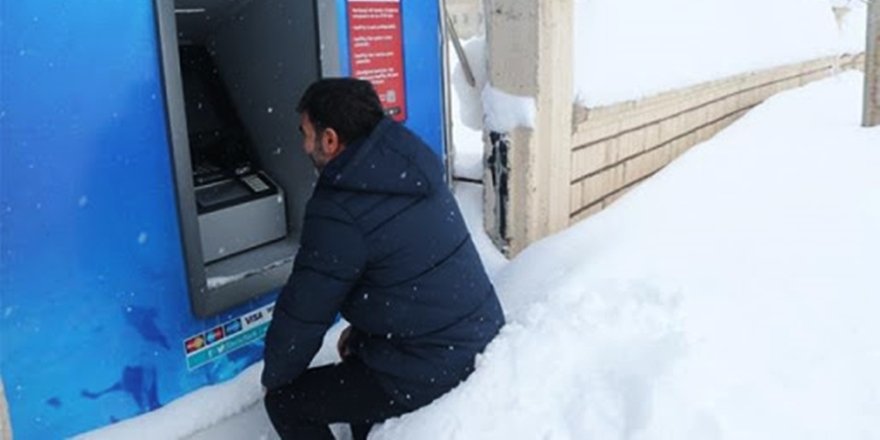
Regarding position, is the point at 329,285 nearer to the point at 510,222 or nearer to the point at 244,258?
the point at 244,258

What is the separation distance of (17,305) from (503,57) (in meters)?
2.32

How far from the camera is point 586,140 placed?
13.3ft

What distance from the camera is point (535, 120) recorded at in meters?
3.47

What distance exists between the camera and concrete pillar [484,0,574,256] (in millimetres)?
3449

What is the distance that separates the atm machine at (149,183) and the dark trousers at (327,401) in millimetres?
465

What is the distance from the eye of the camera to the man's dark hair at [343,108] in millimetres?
2109

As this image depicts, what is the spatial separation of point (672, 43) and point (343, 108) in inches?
152

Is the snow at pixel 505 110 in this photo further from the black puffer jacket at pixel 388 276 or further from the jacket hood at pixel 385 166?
the jacket hood at pixel 385 166

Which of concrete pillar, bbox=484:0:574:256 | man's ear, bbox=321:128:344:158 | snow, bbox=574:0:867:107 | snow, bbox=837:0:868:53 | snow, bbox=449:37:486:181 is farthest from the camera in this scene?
snow, bbox=837:0:868:53

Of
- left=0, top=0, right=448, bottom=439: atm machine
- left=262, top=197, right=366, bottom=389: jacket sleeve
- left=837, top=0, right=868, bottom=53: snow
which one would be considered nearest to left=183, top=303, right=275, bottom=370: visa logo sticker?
left=0, top=0, right=448, bottom=439: atm machine

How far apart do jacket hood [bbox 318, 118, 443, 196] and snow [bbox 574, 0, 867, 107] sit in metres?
1.90

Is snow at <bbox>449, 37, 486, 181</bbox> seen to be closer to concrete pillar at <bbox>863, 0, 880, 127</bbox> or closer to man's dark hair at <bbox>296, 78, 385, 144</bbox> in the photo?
man's dark hair at <bbox>296, 78, 385, 144</bbox>

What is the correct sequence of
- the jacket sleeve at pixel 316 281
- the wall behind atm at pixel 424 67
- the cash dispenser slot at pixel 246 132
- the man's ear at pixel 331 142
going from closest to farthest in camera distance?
the jacket sleeve at pixel 316 281, the man's ear at pixel 331 142, the cash dispenser slot at pixel 246 132, the wall behind atm at pixel 424 67

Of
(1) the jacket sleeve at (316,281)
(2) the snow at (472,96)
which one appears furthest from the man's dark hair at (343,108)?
(2) the snow at (472,96)
